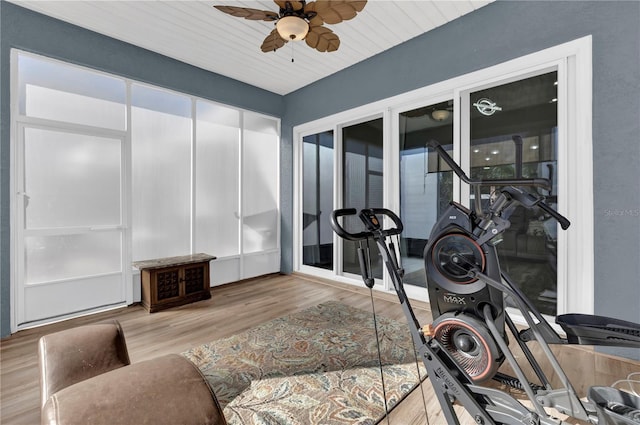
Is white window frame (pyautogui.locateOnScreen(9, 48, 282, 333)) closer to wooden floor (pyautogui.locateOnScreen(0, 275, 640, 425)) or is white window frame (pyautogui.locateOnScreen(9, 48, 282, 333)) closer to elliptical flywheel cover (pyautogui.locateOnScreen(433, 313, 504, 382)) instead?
wooden floor (pyautogui.locateOnScreen(0, 275, 640, 425))

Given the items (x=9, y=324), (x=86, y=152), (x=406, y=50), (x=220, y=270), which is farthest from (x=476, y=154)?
(x=9, y=324)

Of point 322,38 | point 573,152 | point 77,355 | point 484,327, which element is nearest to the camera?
point 77,355

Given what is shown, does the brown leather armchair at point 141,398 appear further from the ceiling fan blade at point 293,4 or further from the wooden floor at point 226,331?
the ceiling fan blade at point 293,4

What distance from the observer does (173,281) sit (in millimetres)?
3473

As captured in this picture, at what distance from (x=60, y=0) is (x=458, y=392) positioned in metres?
4.43

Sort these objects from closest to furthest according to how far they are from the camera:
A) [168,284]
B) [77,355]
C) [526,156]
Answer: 1. [77,355]
2. [526,156]
3. [168,284]

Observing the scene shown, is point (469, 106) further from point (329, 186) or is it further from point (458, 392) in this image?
point (458, 392)

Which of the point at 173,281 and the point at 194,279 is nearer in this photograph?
the point at 173,281

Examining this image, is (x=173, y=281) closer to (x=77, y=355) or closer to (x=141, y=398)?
(x=77, y=355)

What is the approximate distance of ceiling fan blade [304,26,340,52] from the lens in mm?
2471

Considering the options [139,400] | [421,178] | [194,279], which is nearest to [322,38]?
[421,178]

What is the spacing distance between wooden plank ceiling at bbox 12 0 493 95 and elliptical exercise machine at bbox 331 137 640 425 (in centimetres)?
223

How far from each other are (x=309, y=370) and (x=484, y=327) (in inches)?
47.7

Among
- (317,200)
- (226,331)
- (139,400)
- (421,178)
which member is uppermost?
(421,178)
